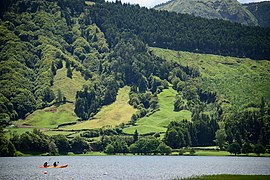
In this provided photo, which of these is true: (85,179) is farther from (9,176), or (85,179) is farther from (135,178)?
(9,176)

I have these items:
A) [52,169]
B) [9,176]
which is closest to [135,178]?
[9,176]

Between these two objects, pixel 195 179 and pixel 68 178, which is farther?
pixel 68 178

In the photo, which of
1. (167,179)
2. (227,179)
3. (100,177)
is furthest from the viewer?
(100,177)

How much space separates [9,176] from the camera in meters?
118

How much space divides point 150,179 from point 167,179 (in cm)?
407

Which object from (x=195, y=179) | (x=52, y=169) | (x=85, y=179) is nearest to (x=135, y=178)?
(x=85, y=179)

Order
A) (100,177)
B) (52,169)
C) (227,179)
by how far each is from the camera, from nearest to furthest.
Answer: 1. (227,179)
2. (100,177)
3. (52,169)

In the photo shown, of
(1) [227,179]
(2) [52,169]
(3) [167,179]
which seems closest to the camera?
(1) [227,179]

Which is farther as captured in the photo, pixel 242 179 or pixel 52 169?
pixel 52 169

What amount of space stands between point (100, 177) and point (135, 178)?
902 centimetres

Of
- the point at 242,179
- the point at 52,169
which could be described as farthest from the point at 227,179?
the point at 52,169

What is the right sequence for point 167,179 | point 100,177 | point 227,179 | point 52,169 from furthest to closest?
1. point 52,169
2. point 100,177
3. point 167,179
4. point 227,179

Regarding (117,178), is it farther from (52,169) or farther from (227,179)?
(52,169)

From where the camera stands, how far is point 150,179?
368ft
